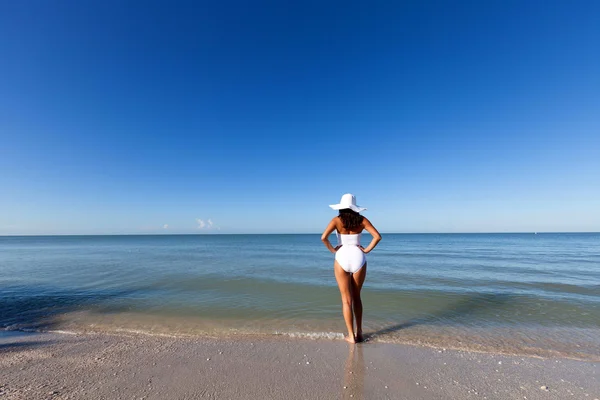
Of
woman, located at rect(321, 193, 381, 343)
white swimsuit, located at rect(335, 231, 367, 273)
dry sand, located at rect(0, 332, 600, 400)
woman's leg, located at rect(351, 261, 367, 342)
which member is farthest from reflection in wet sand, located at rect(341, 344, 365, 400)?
white swimsuit, located at rect(335, 231, 367, 273)

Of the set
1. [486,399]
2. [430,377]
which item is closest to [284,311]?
[430,377]

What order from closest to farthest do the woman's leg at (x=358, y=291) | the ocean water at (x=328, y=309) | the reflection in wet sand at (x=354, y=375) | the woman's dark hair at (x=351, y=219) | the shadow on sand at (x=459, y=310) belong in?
the reflection in wet sand at (x=354, y=375) → the woman's dark hair at (x=351, y=219) → the woman's leg at (x=358, y=291) → the ocean water at (x=328, y=309) → the shadow on sand at (x=459, y=310)

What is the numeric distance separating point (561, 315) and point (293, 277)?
9.89m

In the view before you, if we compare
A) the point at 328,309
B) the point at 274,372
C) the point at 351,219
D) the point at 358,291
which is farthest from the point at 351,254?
the point at 328,309

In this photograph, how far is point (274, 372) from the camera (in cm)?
389

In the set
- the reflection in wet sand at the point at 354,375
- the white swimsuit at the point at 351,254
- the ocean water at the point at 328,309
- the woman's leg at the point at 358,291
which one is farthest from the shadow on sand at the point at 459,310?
the white swimsuit at the point at 351,254

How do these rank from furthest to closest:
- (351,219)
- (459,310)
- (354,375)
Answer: (459,310)
(351,219)
(354,375)

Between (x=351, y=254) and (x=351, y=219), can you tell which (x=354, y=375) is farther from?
(x=351, y=219)

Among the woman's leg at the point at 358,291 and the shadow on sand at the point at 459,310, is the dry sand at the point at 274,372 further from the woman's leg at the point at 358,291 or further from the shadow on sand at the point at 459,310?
the shadow on sand at the point at 459,310

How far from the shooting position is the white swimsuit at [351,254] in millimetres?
4680

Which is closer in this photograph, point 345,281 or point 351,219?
point 351,219

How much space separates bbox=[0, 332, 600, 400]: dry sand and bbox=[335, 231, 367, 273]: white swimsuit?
4.80 ft

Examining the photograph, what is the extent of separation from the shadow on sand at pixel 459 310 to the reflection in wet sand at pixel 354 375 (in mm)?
894

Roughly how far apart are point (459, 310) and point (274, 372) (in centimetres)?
633
